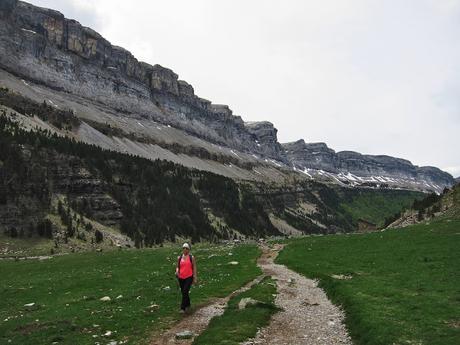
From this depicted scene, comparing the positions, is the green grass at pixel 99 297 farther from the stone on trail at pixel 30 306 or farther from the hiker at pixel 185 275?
the hiker at pixel 185 275

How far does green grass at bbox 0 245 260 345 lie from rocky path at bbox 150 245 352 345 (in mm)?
1082

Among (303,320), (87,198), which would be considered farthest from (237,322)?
(87,198)

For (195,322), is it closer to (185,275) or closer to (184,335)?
(184,335)

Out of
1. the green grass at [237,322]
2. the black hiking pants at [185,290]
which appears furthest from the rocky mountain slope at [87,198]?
the green grass at [237,322]

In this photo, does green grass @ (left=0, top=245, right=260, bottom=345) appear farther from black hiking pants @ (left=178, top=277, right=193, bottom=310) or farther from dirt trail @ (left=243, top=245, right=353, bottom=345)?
dirt trail @ (left=243, top=245, right=353, bottom=345)

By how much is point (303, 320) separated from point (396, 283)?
32.8 feet

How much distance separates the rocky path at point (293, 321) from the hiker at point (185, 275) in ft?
2.83

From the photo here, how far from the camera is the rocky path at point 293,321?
61.1 feet

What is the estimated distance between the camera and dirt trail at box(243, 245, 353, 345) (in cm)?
1867

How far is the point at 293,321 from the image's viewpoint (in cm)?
2188

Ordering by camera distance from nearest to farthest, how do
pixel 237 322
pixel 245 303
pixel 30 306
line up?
1. pixel 237 322
2. pixel 245 303
3. pixel 30 306

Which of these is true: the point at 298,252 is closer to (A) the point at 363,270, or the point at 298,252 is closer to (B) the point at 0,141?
(A) the point at 363,270

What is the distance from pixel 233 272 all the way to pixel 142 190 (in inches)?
4627

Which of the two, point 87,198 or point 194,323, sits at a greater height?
point 87,198
